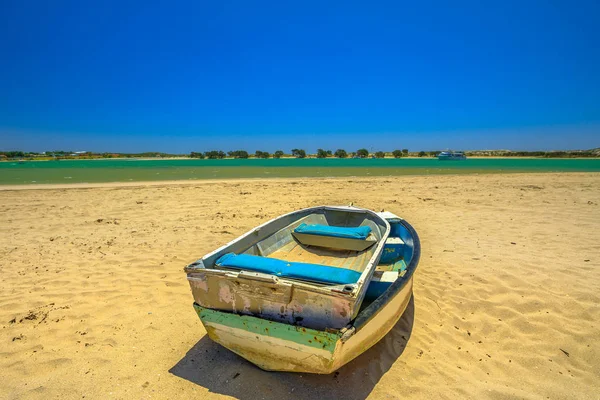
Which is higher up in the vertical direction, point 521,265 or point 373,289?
point 373,289

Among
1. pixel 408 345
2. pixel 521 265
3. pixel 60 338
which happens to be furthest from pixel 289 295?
pixel 521 265

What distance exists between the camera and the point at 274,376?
2928 millimetres

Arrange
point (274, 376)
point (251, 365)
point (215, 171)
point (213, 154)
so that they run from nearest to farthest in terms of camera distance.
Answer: point (274, 376) < point (251, 365) < point (215, 171) < point (213, 154)

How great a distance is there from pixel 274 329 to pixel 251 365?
81 centimetres

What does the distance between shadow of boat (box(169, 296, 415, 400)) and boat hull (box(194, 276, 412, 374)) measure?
6.7 inches

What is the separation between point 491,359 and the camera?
3.28 meters

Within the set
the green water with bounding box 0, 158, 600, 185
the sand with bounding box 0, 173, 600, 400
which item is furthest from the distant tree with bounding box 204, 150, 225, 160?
the sand with bounding box 0, 173, 600, 400

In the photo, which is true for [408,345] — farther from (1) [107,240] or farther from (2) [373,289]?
(1) [107,240]

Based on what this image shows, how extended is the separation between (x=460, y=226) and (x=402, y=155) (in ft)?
395

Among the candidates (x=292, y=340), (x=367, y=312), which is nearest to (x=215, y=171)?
(x=292, y=340)

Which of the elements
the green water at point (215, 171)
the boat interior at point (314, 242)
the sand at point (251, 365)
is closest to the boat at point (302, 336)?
the sand at point (251, 365)

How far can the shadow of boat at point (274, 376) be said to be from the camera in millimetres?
2762

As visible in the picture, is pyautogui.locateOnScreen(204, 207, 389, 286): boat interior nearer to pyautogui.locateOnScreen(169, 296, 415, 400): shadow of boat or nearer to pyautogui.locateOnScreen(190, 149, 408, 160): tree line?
pyautogui.locateOnScreen(169, 296, 415, 400): shadow of boat

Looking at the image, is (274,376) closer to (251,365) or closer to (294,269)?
(251,365)
